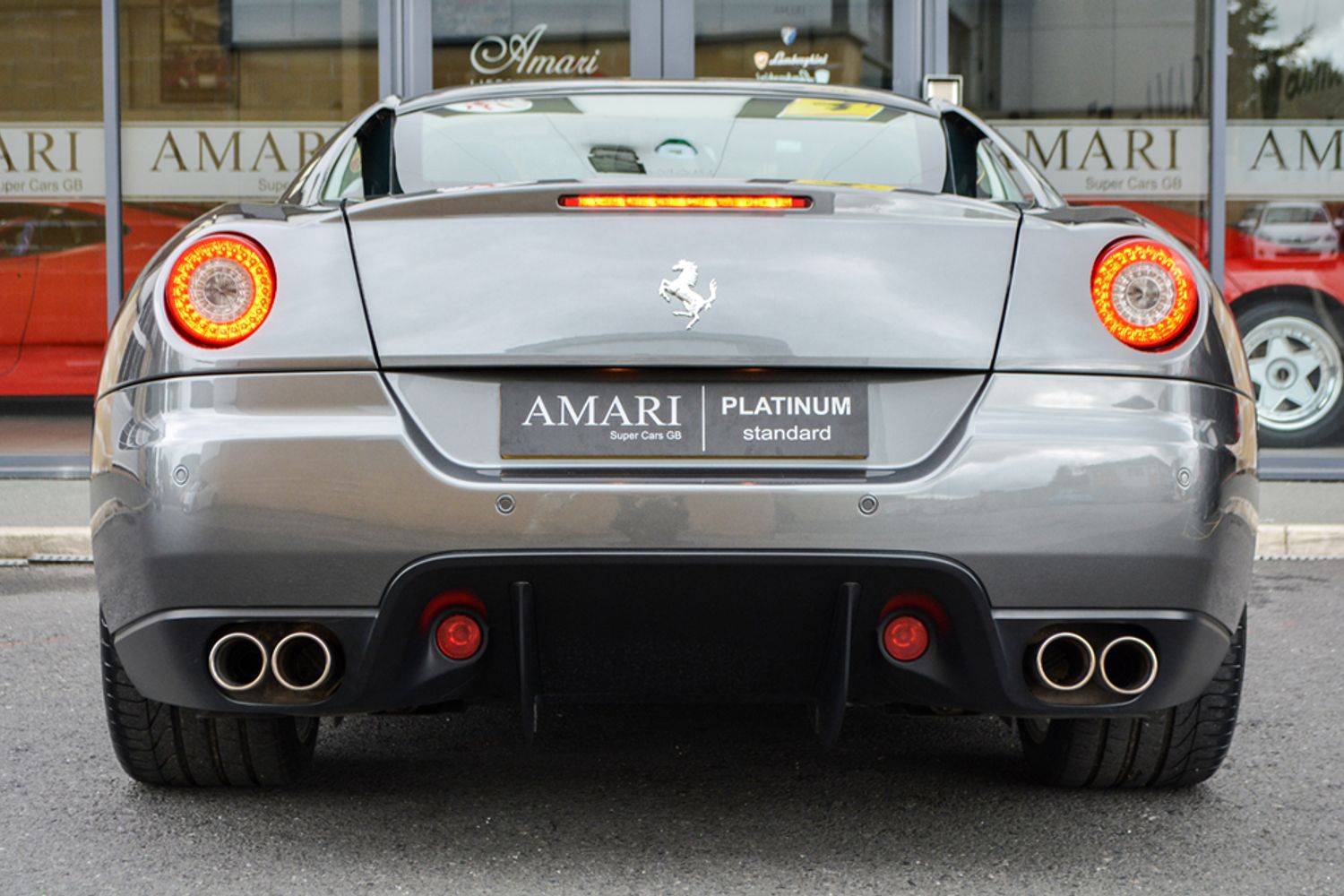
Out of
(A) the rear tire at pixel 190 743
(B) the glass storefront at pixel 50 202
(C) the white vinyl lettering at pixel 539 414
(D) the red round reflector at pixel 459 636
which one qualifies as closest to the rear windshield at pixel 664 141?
(C) the white vinyl lettering at pixel 539 414

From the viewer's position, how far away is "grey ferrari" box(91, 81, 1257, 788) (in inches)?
98.1

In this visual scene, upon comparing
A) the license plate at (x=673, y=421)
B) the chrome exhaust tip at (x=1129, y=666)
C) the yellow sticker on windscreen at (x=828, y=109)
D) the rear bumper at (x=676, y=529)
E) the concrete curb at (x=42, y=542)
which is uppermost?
the yellow sticker on windscreen at (x=828, y=109)

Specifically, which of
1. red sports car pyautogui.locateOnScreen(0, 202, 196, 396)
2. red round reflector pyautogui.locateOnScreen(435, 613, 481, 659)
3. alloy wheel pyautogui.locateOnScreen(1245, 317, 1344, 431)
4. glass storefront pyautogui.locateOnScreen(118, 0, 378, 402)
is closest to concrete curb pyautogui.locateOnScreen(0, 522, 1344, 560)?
alloy wheel pyautogui.locateOnScreen(1245, 317, 1344, 431)

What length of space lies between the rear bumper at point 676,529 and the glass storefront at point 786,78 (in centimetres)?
695

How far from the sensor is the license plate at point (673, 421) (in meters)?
2.52

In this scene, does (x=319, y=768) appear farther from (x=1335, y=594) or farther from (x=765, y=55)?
(x=765, y=55)

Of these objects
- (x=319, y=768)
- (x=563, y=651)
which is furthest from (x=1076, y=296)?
(x=319, y=768)

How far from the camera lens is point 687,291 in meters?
2.56

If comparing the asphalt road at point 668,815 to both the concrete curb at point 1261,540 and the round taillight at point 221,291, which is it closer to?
the round taillight at point 221,291

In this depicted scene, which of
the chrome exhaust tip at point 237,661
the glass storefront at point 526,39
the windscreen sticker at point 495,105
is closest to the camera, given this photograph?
the chrome exhaust tip at point 237,661

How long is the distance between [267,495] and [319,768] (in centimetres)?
109

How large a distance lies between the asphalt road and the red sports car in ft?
18.7

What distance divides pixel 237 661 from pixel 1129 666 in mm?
1372

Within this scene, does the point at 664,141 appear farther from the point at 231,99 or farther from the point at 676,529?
the point at 231,99
